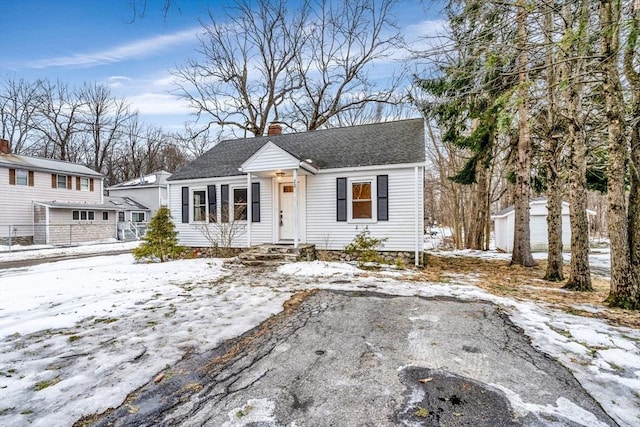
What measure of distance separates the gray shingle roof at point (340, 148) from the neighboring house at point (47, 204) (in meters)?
13.1

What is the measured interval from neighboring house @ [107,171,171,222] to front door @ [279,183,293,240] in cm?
2041

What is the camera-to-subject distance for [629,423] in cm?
221

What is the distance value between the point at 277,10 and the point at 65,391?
2290 cm

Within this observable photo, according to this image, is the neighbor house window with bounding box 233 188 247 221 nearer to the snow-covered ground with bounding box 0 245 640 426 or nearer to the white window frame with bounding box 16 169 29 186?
the snow-covered ground with bounding box 0 245 640 426

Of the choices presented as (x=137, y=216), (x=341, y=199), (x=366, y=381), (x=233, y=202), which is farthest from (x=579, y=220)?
(x=137, y=216)

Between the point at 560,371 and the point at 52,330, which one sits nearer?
the point at 560,371

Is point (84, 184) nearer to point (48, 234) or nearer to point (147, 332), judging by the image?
point (48, 234)

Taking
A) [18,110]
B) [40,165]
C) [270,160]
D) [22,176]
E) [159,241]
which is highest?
[18,110]

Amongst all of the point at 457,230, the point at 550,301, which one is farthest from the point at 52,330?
the point at 457,230

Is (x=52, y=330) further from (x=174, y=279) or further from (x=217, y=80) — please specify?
(x=217, y=80)

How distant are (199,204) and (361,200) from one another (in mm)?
6249

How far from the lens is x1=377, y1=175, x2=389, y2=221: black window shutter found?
9656 mm

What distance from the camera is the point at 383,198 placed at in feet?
31.7

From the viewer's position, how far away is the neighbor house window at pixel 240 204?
11273 millimetres
